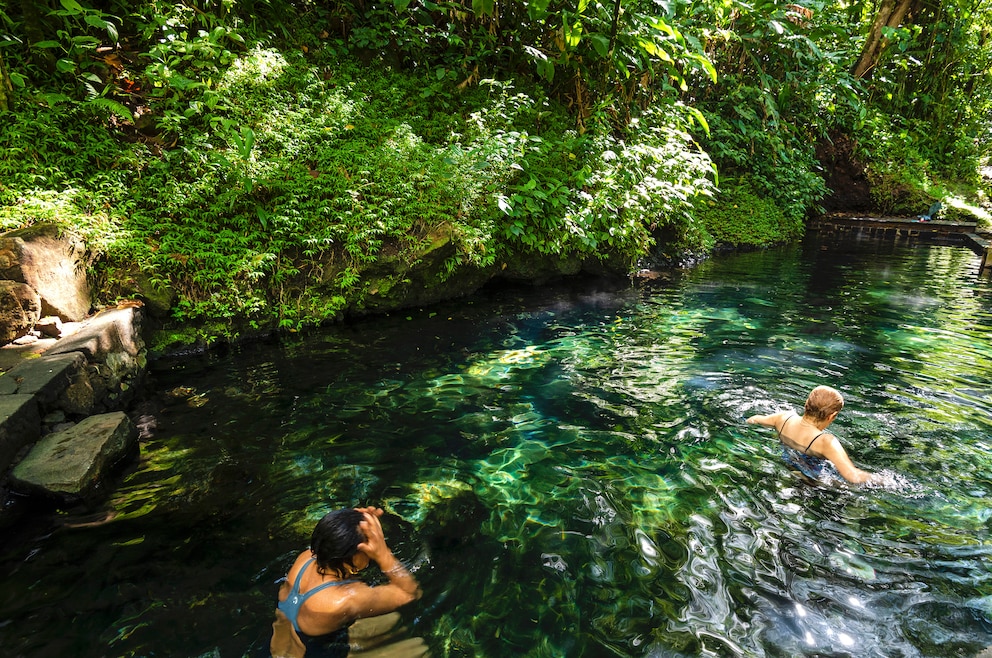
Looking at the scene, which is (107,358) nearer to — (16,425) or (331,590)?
(16,425)

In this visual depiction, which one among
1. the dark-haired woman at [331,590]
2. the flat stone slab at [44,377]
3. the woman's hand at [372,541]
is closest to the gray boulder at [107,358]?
the flat stone slab at [44,377]

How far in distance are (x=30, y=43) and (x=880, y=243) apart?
73.3 ft

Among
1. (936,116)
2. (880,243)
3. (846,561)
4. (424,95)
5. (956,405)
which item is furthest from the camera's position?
(936,116)

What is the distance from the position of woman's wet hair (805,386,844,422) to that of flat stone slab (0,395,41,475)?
6.14 metres

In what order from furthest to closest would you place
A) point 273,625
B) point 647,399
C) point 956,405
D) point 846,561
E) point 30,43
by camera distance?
1. point 30,43
2. point 647,399
3. point 956,405
4. point 846,561
5. point 273,625

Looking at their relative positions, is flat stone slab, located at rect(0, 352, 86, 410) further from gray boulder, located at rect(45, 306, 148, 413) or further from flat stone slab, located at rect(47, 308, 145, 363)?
flat stone slab, located at rect(47, 308, 145, 363)

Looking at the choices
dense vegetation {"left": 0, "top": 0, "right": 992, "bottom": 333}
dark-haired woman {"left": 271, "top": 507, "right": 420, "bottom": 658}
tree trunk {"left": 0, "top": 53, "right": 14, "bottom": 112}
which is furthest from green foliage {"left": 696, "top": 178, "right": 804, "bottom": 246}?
tree trunk {"left": 0, "top": 53, "right": 14, "bottom": 112}

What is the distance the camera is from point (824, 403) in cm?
423

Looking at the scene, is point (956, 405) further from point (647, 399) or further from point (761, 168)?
point (761, 168)

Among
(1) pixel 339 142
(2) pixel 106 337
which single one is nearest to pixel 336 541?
(2) pixel 106 337

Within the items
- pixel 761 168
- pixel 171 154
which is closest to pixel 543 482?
pixel 171 154

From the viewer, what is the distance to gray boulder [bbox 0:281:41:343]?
16.3 ft

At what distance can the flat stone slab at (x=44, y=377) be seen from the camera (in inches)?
161

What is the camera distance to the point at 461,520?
3.72m
